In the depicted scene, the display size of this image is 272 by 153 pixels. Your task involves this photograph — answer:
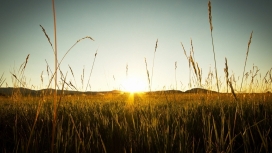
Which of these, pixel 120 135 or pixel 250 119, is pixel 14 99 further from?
pixel 250 119

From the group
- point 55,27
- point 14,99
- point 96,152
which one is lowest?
point 96,152

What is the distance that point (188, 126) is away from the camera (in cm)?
185

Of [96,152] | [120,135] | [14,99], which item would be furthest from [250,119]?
[14,99]

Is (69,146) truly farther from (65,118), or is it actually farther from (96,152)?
(65,118)

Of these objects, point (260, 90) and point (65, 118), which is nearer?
point (65, 118)

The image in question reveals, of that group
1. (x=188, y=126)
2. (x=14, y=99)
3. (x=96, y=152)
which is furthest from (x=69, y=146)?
(x=14, y=99)

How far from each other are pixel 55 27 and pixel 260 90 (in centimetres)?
474

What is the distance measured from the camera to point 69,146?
50.4 inches

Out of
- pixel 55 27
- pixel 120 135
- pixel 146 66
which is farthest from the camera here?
pixel 146 66

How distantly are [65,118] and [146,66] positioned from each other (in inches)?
50.9

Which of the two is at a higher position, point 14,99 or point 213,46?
point 213,46

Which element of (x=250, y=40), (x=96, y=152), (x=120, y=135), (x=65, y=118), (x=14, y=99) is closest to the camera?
(x=96, y=152)

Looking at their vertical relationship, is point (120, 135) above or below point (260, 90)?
below

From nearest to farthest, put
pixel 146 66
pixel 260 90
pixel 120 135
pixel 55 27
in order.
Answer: pixel 55 27 → pixel 120 135 → pixel 146 66 → pixel 260 90
